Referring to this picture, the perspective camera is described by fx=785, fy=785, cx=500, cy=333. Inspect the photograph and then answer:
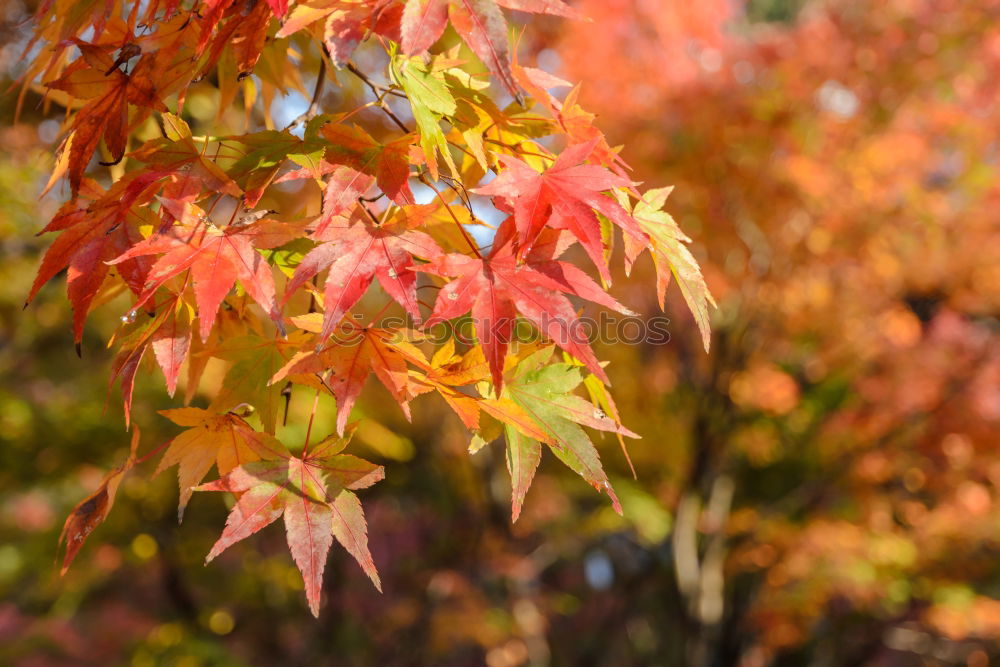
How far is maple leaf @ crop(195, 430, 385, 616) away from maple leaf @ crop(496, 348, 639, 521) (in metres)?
0.16

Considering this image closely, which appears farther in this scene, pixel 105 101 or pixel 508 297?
pixel 105 101

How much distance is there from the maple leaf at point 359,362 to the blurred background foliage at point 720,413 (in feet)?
8.14

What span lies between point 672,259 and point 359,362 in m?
0.39

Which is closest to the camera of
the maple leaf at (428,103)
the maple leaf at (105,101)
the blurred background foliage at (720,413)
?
the maple leaf at (428,103)

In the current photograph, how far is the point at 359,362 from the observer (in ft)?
2.75

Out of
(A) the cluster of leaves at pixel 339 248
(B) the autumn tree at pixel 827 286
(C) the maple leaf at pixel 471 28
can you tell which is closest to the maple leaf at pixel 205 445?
(A) the cluster of leaves at pixel 339 248

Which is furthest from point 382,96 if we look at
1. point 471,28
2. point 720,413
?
point 720,413

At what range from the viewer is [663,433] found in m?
5.51

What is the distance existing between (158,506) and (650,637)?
18.2 ft

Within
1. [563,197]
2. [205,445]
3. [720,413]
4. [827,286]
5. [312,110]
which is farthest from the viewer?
[720,413]

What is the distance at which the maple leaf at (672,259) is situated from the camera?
0.90m

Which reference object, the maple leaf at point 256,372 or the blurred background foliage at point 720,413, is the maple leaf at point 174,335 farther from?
the blurred background foliage at point 720,413

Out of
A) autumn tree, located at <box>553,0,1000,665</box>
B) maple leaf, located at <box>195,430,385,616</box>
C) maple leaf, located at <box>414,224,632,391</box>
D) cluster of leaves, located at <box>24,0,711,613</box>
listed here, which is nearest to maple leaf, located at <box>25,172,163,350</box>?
cluster of leaves, located at <box>24,0,711,613</box>

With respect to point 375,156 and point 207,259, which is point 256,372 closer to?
point 207,259
